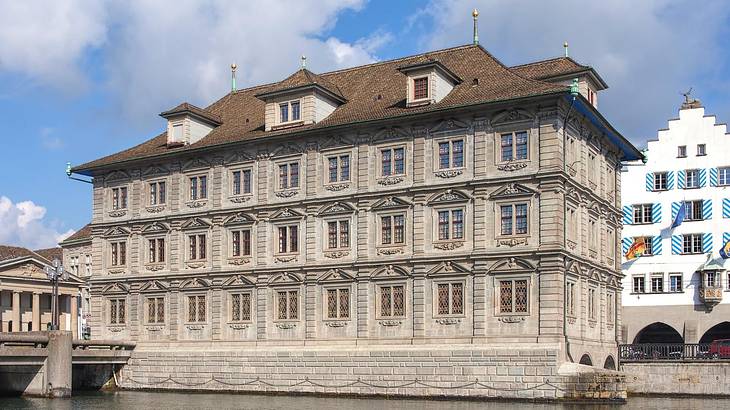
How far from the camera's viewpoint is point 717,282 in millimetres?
65812

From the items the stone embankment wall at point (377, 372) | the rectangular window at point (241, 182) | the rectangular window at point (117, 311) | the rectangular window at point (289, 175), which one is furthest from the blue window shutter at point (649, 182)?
the rectangular window at point (117, 311)

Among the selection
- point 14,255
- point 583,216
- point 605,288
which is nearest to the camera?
point 583,216

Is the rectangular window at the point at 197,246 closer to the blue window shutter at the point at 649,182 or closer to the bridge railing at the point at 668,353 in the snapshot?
the bridge railing at the point at 668,353

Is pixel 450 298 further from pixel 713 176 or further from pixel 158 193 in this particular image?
pixel 713 176

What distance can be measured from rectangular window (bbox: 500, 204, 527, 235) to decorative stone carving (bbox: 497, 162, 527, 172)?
164 cm

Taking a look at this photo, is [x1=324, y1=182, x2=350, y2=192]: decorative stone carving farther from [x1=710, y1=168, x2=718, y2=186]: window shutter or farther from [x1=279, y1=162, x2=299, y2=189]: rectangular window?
[x1=710, y1=168, x2=718, y2=186]: window shutter

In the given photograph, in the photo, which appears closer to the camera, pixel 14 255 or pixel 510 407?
pixel 510 407

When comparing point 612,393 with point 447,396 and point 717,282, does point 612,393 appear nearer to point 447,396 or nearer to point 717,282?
point 447,396

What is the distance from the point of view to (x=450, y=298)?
49469 millimetres

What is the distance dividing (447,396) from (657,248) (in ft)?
85.0

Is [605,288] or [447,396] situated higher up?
[605,288]

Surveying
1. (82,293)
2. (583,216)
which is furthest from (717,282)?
(82,293)

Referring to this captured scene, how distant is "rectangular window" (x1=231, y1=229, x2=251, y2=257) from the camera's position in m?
56.0

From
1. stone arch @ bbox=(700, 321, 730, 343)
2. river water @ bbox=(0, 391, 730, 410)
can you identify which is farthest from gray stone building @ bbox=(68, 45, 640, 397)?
stone arch @ bbox=(700, 321, 730, 343)
